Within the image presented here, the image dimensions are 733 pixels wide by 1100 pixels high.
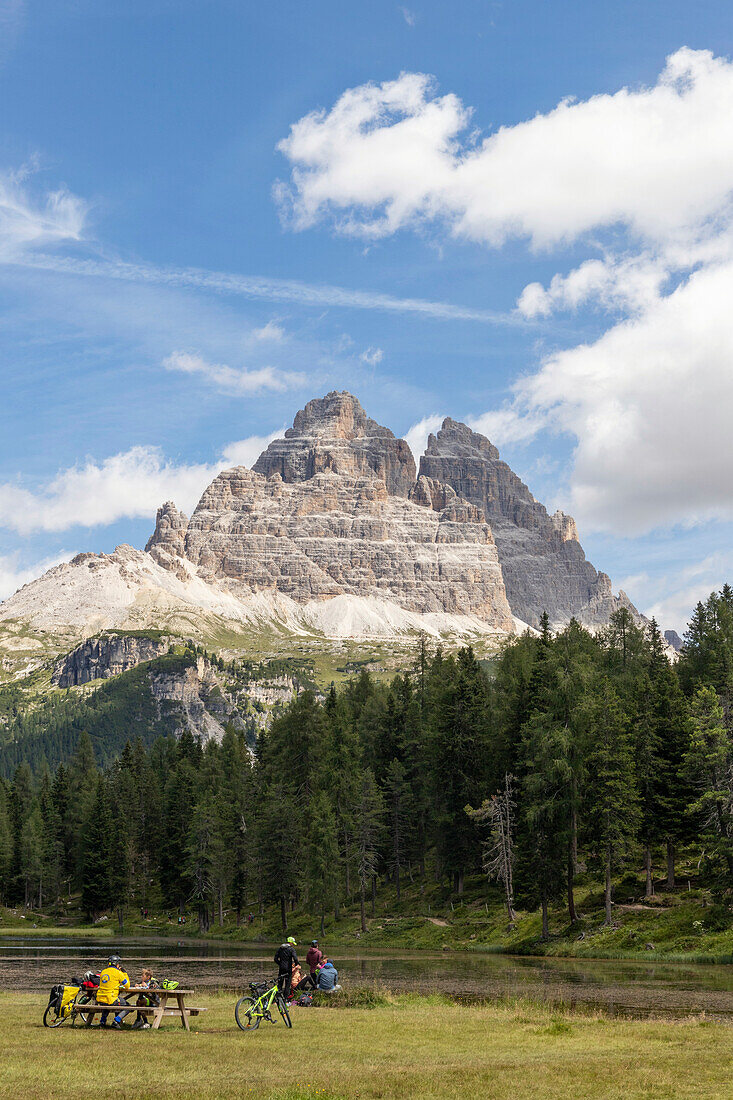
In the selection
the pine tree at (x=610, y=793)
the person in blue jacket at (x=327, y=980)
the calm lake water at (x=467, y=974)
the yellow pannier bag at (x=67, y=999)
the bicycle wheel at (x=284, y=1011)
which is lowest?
the calm lake water at (x=467, y=974)

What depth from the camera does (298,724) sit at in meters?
105

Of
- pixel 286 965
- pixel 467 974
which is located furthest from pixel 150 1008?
pixel 467 974

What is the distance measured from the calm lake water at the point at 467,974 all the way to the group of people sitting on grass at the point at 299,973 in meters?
6.05

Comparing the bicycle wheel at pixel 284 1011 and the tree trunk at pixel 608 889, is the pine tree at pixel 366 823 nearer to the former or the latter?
the tree trunk at pixel 608 889

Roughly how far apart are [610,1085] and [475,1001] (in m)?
18.9

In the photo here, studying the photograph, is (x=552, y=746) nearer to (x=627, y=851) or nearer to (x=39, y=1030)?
(x=627, y=851)

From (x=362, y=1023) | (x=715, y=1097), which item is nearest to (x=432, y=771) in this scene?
(x=362, y=1023)

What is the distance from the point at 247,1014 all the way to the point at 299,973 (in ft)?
12.7

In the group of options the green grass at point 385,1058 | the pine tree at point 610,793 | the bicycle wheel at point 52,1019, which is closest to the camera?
the green grass at point 385,1058

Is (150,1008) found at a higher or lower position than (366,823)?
lower

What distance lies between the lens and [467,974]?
160ft

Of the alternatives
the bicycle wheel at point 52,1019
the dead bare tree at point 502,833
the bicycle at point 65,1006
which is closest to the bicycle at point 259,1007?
the bicycle at point 65,1006

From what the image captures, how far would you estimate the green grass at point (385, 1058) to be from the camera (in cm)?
1794

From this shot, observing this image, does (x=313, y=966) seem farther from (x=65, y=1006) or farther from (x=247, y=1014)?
(x=65, y=1006)
